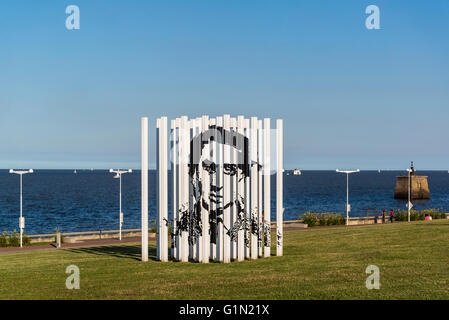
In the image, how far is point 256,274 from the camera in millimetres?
13891

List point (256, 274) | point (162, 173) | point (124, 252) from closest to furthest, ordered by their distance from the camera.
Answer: point (256, 274) < point (162, 173) < point (124, 252)

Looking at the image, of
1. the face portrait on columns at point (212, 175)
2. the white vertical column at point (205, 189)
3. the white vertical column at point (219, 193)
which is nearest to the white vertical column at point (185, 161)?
the face portrait on columns at point (212, 175)

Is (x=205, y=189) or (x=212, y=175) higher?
(x=212, y=175)

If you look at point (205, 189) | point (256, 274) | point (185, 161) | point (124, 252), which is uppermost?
point (185, 161)

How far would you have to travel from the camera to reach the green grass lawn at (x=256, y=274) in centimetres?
1138

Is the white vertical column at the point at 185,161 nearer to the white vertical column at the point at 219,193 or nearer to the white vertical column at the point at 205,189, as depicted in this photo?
the white vertical column at the point at 205,189

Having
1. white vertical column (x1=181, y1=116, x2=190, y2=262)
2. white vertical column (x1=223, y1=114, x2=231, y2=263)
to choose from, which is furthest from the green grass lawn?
white vertical column (x1=181, y1=116, x2=190, y2=262)

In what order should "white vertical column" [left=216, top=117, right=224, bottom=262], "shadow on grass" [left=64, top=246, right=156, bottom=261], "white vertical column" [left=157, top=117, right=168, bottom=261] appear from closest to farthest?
"white vertical column" [left=216, top=117, right=224, bottom=262], "white vertical column" [left=157, top=117, right=168, bottom=261], "shadow on grass" [left=64, top=246, right=156, bottom=261]

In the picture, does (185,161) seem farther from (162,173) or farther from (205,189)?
(205,189)

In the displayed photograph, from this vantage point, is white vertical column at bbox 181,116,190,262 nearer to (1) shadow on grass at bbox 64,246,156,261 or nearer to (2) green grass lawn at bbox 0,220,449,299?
(2) green grass lawn at bbox 0,220,449,299

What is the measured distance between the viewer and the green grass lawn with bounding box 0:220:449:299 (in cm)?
1138

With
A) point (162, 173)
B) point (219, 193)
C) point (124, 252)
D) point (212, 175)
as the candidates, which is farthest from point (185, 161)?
point (124, 252)
